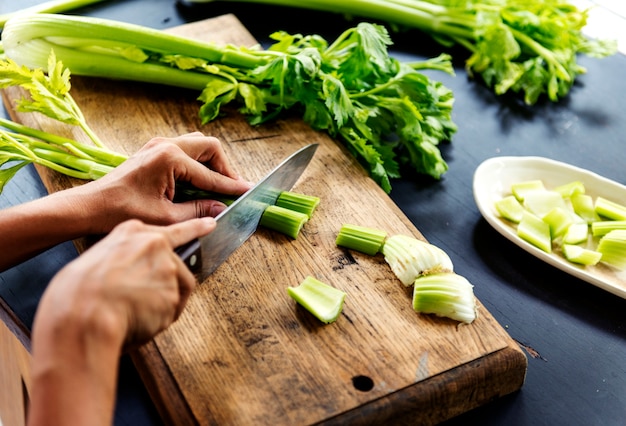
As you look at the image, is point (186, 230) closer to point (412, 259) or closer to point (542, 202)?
point (412, 259)

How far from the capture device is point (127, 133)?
7.45 ft

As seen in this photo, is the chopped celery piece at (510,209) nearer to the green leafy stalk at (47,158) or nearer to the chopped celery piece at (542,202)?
the chopped celery piece at (542,202)

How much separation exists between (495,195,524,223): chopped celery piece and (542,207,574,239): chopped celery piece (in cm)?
9

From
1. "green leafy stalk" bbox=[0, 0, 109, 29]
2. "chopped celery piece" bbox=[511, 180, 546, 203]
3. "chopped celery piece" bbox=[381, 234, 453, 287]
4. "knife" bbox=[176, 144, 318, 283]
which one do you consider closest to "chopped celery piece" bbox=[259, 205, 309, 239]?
"knife" bbox=[176, 144, 318, 283]

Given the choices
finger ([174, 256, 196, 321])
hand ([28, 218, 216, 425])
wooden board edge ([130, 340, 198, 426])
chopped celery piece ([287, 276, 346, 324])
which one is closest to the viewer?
hand ([28, 218, 216, 425])

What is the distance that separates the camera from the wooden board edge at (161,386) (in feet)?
4.79

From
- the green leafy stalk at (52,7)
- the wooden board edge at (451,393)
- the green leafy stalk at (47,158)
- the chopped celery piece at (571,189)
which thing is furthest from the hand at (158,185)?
the green leafy stalk at (52,7)

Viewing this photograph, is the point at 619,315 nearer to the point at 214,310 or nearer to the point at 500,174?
the point at 500,174

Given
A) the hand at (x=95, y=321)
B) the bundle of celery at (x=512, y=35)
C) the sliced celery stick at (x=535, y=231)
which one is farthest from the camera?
the bundle of celery at (x=512, y=35)

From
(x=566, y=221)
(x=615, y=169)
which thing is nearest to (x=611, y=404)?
(x=566, y=221)

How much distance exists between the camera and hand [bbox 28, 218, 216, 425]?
1.09m

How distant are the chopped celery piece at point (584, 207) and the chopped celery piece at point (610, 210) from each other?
18 mm

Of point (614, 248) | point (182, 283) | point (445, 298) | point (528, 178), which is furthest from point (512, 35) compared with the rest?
point (182, 283)

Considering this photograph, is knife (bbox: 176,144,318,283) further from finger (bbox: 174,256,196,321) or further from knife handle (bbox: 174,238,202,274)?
finger (bbox: 174,256,196,321)
